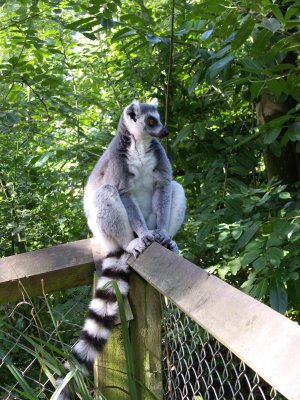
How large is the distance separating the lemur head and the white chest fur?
98 millimetres

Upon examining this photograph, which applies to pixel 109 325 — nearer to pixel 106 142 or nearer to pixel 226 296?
pixel 226 296

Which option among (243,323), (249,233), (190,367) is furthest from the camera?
(249,233)

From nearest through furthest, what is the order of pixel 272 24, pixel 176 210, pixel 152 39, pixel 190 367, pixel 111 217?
pixel 190 367 → pixel 272 24 → pixel 111 217 → pixel 152 39 → pixel 176 210

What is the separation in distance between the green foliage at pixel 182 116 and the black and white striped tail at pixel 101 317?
1.78ft

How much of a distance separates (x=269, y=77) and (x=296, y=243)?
38.2 inches

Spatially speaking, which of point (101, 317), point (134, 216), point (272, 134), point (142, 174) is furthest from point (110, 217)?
point (101, 317)

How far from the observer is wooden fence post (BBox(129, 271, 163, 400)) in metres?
1.68

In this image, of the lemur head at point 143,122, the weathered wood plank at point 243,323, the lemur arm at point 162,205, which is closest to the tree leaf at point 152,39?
the lemur head at point 143,122

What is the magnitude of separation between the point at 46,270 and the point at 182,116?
2.62 meters

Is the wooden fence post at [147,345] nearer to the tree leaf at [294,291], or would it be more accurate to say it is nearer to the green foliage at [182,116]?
the green foliage at [182,116]


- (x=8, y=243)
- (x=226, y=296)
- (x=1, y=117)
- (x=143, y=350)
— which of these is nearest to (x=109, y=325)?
(x=143, y=350)

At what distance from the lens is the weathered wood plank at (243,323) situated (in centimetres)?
67

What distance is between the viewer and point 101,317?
168 cm

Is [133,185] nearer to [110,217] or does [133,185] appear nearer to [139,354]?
[110,217]
